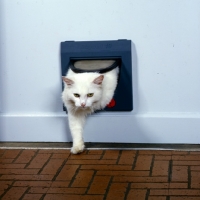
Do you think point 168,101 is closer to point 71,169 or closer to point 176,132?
point 176,132

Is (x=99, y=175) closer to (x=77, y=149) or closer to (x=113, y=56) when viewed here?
(x=77, y=149)

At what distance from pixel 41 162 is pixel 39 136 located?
412mm

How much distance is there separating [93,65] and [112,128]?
17.7 inches

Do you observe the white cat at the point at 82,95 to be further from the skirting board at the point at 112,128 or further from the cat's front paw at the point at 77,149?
the skirting board at the point at 112,128

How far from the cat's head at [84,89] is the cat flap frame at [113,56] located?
8.4 inches

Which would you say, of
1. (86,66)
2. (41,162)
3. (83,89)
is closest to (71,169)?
(41,162)

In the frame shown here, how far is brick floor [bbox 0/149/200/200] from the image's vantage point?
271 centimetres

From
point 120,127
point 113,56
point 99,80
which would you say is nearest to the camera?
point 99,80

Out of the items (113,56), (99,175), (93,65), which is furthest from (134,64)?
(99,175)

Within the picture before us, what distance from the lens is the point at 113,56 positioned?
3.34 meters

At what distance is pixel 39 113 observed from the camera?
11.8 feet

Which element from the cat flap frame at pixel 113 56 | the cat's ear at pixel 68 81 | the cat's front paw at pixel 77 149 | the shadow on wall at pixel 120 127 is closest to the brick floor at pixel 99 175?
the cat's front paw at pixel 77 149

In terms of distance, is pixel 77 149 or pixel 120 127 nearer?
pixel 77 149

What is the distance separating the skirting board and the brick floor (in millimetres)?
155
